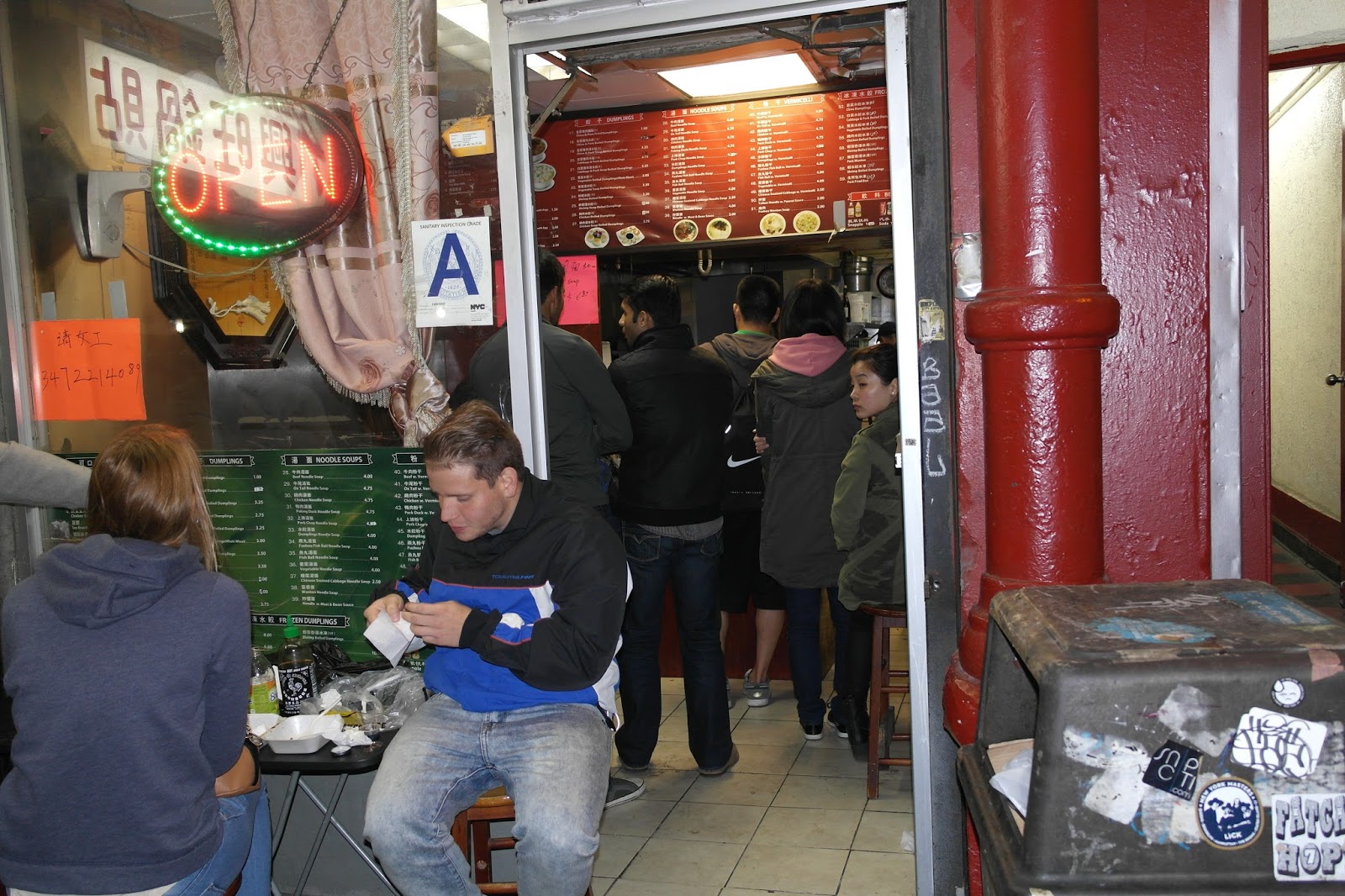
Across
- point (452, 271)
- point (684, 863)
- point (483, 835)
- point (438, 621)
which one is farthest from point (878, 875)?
point (452, 271)

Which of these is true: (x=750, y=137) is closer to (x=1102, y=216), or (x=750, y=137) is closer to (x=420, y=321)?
(x=420, y=321)

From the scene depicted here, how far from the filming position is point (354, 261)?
10.5ft

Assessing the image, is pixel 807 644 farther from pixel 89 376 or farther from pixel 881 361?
pixel 89 376

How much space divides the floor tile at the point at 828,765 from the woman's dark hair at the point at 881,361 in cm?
153

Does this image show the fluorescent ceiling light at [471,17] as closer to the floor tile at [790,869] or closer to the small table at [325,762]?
the small table at [325,762]

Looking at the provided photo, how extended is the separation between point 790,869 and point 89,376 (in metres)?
2.79

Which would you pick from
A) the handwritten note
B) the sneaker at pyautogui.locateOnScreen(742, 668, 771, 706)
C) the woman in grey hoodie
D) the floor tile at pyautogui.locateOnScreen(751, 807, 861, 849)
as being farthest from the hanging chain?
the sneaker at pyautogui.locateOnScreen(742, 668, 771, 706)

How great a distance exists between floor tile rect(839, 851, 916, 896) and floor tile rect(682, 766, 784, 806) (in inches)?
21.9

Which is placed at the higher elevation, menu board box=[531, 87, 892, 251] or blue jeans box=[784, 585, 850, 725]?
menu board box=[531, 87, 892, 251]

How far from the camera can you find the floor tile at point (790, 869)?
3.31 meters

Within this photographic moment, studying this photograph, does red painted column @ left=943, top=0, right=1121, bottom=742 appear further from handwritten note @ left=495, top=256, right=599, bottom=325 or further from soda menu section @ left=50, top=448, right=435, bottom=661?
handwritten note @ left=495, top=256, right=599, bottom=325

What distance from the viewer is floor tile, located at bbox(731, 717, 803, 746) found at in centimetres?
455

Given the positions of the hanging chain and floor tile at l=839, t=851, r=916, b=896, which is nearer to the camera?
the hanging chain

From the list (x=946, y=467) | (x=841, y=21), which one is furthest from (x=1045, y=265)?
(x=841, y=21)
